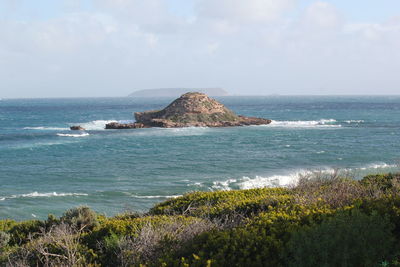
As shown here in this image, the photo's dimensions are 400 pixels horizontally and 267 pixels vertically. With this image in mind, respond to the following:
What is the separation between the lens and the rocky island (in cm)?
6906

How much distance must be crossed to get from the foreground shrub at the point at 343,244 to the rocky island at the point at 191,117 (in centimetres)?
6182

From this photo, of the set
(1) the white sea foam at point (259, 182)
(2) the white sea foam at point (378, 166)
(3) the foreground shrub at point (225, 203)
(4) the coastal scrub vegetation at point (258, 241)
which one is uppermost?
(4) the coastal scrub vegetation at point (258, 241)

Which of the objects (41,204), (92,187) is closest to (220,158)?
(92,187)

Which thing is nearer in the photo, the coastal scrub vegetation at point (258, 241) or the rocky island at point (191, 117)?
the coastal scrub vegetation at point (258, 241)

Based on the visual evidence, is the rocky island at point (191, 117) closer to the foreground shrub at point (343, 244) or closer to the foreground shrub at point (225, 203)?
the foreground shrub at point (225, 203)

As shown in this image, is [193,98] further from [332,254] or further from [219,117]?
[332,254]

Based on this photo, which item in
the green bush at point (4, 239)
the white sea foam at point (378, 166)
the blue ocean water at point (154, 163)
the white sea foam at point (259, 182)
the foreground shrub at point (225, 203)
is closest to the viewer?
the green bush at point (4, 239)

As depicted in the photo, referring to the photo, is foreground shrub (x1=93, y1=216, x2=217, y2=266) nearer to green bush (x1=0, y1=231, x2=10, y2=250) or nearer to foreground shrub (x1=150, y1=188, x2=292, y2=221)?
foreground shrub (x1=150, y1=188, x2=292, y2=221)

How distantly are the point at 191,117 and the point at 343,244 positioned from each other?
217 feet

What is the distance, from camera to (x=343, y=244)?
19.4 feet

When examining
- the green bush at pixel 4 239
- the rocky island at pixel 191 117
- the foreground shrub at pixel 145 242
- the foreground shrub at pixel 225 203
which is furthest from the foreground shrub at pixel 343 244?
the rocky island at pixel 191 117

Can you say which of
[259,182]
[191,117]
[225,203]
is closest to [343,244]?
[225,203]

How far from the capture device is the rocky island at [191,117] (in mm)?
69062

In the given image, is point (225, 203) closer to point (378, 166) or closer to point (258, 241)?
point (258, 241)
